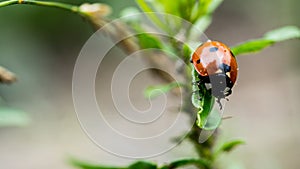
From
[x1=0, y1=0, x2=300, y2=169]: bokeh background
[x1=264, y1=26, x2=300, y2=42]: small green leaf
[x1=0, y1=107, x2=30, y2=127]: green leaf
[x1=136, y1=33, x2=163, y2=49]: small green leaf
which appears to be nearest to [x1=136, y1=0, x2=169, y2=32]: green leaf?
[x1=136, y1=33, x2=163, y2=49]: small green leaf

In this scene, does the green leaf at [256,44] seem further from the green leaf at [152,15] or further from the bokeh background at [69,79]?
the bokeh background at [69,79]

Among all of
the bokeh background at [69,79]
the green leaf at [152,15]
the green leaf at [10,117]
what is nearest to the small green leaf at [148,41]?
the green leaf at [152,15]

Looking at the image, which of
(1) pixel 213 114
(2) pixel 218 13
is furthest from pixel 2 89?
(2) pixel 218 13

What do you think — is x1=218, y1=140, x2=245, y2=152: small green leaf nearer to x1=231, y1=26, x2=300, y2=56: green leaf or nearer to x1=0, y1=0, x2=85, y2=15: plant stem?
x1=231, y1=26, x2=300, y2=56: green leaf

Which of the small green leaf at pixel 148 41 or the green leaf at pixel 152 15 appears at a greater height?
the green leaf at pixel 152 15

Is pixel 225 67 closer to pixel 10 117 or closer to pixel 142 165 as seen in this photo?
pixel 142 165

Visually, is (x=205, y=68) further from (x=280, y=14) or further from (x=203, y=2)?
(x=280, y=14)
